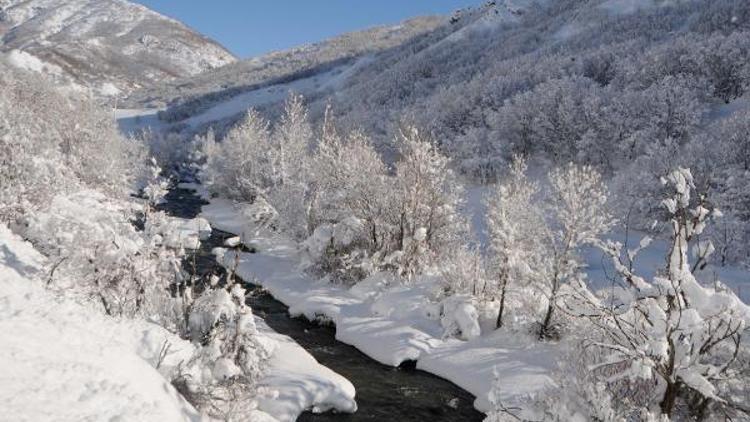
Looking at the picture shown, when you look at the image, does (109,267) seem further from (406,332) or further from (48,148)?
(48,148)

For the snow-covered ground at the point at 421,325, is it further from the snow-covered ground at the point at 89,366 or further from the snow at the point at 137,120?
the snow at the point at 137,120

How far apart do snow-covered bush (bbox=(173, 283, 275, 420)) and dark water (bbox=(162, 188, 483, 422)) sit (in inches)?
33.5

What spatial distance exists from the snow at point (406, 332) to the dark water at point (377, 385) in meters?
0.37

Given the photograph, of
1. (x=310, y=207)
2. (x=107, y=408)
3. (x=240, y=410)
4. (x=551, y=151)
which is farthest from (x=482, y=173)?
(x=107, y=408)

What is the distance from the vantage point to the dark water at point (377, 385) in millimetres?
14289

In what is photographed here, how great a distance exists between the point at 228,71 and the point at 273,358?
153m

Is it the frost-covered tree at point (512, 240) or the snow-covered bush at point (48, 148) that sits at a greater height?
the snow-covered bush at point (48, 148)

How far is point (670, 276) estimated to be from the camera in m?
7.59

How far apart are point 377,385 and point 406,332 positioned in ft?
10.8

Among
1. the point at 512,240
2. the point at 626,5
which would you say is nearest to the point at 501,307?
the point at 512,240

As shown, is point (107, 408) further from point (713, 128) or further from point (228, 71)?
point (228, 71)

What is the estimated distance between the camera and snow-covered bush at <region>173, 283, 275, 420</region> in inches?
447

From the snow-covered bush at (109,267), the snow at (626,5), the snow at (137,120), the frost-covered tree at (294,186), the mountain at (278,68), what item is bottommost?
the snow-covered bush at (109,267)

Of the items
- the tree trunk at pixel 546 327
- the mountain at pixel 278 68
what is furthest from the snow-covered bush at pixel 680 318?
the mountain at pixel 278 68
